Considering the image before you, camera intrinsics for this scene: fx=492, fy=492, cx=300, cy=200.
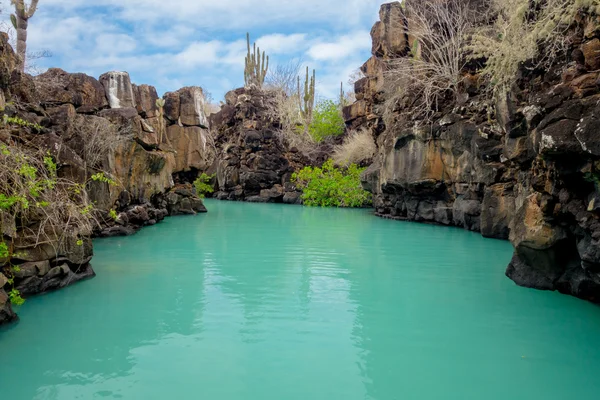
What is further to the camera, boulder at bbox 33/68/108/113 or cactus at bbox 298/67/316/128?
cactus at bbox 298/67/316/128

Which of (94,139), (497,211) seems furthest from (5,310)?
(497,211)

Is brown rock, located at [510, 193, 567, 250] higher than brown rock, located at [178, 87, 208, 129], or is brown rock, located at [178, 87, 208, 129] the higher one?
brown rock, located at [178, 87, 208, 129]

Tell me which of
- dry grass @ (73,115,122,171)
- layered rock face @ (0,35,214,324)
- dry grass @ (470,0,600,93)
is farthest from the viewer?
dry grass @ (73,115,122,171)

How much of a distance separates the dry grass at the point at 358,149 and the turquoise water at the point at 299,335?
18.0 meters

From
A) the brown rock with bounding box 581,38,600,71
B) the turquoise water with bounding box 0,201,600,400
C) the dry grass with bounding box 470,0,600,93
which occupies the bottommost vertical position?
the turquoise water with bounding box 0,201,600,400

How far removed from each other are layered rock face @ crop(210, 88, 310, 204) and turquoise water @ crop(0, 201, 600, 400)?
21.6m

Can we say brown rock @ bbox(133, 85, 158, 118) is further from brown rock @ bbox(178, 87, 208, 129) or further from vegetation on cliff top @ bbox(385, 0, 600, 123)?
vegetation on cliff top @ bbox(385, 0, 600, 123)

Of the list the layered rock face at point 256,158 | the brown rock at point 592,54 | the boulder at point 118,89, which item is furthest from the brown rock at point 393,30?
the brown rock at point 592,54

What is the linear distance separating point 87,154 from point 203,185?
23247 millimetres

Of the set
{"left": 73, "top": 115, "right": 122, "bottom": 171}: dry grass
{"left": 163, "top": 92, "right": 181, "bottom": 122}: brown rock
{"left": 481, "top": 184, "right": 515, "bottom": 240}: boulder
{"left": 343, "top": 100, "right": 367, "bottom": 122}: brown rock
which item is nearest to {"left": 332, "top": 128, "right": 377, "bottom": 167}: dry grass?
{"left": 343, "top": 100, "right": 367, "bottom": 122}: brown rock

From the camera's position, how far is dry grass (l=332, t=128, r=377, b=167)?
26.3 m

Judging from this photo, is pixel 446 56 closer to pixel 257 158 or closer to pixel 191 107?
pixel 191 107

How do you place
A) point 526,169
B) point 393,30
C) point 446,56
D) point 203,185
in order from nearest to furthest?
point 526,169 < point 446,56 < point 393,30 < point 203,185

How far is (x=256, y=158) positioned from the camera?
103 ft
